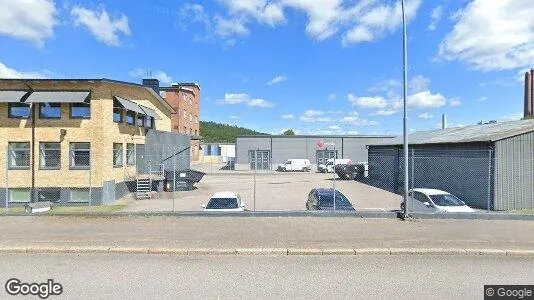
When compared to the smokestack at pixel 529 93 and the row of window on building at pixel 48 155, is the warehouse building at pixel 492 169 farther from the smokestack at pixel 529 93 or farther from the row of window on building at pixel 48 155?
the smokestack at pixel 529 93

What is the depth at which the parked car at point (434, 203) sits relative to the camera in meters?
12.1

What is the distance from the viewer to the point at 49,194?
16.9m

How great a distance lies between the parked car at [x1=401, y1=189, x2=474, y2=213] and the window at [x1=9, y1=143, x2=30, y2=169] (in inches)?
→ 704

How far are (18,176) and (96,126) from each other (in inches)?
185

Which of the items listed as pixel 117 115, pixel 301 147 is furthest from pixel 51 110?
pixel 301 147

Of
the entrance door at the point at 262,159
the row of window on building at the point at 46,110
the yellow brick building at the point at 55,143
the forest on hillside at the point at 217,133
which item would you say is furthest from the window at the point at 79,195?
the forest on hillside at the point at 217,133

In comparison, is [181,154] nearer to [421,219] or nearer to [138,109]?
[138,109]

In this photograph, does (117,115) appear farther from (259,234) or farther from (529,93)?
(529,93)

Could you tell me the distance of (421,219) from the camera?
11211 millimetres

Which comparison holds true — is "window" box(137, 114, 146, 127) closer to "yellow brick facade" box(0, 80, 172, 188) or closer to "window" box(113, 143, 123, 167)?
"window" box(113, 143, 123, 167)

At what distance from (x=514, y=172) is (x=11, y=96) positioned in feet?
79.2

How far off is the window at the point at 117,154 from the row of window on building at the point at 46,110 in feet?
7.36

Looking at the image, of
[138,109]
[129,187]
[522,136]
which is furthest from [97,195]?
[522,136]

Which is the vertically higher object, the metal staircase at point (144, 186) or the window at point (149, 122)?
the window at point (149, 122)
